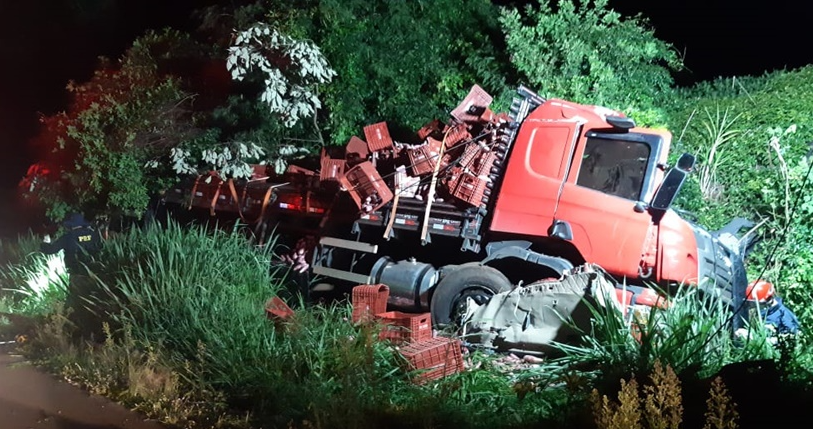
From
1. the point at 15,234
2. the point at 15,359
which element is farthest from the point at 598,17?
the point at 15,234

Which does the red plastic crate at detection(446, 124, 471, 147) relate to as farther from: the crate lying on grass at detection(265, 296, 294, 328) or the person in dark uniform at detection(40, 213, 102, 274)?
the person in dark uniform at detection(40, 213, 102, 274)

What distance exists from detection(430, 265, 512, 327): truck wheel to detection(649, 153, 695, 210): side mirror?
6.24 feet

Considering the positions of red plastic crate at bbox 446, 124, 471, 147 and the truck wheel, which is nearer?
the truck wheel

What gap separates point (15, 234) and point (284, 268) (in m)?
10.8

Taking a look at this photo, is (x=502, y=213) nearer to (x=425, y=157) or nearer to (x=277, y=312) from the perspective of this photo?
(x=425, y=157)

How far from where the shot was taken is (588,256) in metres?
7.94

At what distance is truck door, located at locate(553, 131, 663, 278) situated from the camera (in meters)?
7.67

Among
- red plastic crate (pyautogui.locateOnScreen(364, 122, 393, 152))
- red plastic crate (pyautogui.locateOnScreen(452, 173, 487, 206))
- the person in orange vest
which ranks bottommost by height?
the person in orange vest

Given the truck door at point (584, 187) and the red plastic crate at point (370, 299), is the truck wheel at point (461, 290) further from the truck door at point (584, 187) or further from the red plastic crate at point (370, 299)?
the red plastic crate at point (370, 299)

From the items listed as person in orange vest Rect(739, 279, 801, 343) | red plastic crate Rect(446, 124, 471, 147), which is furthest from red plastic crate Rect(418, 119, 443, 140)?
person in orange vest Rect(739, 279, 801, 343)

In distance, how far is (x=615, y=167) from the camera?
7941 mm

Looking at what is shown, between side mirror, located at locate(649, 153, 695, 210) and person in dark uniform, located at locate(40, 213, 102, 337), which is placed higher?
side mirror, located at locate(649, 153, 695, 210)

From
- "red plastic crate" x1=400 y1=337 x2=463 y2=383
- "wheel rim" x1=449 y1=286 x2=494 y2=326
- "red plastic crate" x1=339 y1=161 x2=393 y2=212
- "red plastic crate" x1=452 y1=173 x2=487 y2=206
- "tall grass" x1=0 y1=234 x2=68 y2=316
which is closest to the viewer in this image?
"red plastic crate" x1=400 y1=337 x2=463 y2=383

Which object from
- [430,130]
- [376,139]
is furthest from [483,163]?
[376,139]
